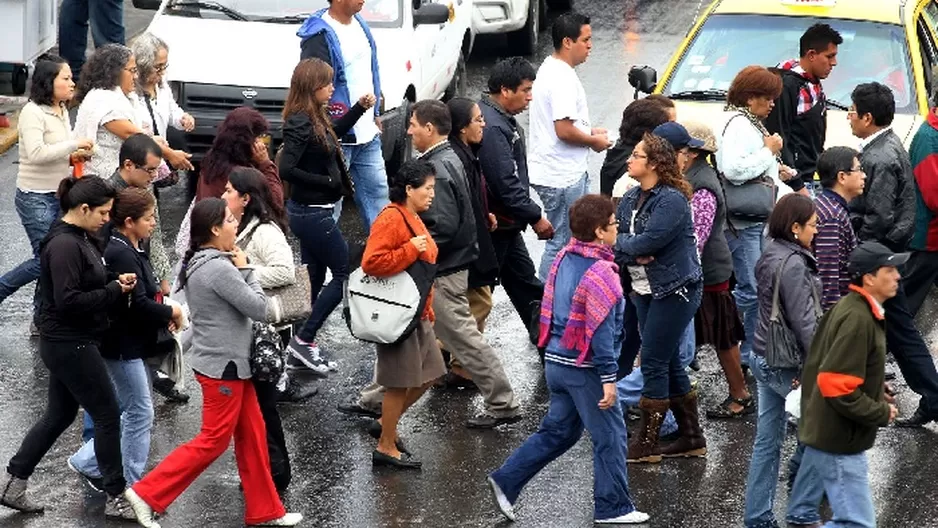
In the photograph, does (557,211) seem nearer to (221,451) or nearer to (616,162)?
(616,162)

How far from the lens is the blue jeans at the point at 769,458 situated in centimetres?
829

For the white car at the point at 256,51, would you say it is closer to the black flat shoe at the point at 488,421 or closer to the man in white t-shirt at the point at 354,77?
the man in white t-shirt at the point at 354,77

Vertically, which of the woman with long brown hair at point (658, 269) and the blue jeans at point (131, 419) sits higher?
the woman with long brown hair at point (658, 269)

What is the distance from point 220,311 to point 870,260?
2.88 m

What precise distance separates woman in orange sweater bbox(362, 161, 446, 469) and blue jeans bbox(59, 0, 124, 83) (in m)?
8.34

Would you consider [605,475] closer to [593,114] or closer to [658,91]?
[658,91]

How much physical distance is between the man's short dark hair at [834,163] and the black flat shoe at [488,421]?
2.13 m

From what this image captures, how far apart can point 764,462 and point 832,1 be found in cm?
609

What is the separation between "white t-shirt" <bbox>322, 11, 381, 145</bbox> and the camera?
37.7 feet

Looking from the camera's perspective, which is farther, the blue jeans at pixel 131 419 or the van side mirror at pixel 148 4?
the van side mirror at pixel 148 4

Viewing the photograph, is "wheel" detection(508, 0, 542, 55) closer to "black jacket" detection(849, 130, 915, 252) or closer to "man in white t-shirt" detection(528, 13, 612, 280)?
"man in white t-shirt" detection(528, 13, 612, 280)

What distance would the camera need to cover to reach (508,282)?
35.9ft

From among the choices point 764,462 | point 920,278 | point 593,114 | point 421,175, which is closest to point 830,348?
point 764,462

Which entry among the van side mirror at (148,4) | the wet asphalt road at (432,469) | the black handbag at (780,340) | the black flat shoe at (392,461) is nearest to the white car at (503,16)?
the van side mirror at (148,4)
